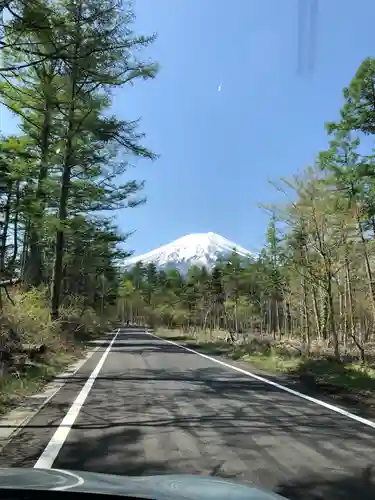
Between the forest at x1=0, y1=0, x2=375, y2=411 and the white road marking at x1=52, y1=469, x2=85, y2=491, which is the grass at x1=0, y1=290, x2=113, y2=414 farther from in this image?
the white road marking at x1=52, y1=469, x2=85, y2=491

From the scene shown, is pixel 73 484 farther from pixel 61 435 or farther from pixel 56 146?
pixel 56 146

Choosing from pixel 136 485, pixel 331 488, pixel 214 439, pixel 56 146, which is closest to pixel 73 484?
pixel 136 485

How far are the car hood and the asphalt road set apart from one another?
71.0 inches

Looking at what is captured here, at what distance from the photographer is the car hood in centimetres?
283

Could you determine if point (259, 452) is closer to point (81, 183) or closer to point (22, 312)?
point (22, 312)

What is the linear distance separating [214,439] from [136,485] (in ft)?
13.0

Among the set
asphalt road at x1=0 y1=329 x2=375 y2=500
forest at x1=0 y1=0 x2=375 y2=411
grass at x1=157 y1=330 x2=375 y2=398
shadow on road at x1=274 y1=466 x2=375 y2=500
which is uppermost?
forest at x1=0 y1=0 x2=375 y2=411

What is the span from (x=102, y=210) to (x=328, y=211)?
13976mm

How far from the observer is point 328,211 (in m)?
17.7

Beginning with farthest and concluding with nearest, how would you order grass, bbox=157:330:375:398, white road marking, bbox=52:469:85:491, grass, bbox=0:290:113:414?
1. grass, bbox=157:330:375:398
2. grass, bbox=0:290:113:414
3. white road marking, bbox=52:469:85:491

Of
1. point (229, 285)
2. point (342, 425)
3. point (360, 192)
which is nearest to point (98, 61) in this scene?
point (342, 425)

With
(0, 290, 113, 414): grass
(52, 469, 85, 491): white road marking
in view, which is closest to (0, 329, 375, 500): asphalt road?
(0, 290, 113, 414): grass

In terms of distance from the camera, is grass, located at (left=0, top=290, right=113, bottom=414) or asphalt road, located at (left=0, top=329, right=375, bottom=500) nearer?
asphalt road, located at (left=0, top=329, right=375, bottom=500)

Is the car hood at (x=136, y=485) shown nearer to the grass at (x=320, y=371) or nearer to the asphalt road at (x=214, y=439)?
the asphalt road at (x=214, y=439)
